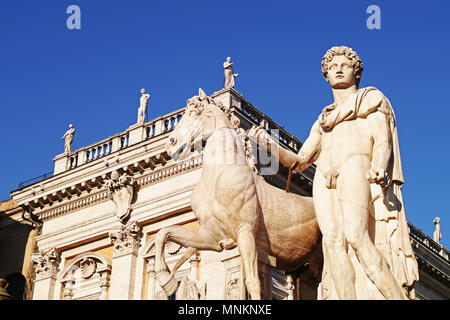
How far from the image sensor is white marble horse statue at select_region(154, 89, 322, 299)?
28.1 ft

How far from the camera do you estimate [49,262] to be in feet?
90.4

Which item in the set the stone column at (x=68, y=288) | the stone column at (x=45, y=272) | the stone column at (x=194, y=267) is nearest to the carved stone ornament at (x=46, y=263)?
the stone column at (x=45, y=272)

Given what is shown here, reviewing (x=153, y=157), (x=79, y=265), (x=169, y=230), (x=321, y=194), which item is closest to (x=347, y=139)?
(x=321, y=194)

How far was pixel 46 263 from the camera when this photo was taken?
27625 millimetres

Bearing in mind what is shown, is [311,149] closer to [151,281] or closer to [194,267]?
[194,267]

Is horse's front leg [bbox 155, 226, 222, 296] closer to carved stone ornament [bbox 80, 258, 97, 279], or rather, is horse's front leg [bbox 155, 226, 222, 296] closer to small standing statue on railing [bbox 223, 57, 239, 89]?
small standing statue on railing [bbox 223, 57, 239, 89]

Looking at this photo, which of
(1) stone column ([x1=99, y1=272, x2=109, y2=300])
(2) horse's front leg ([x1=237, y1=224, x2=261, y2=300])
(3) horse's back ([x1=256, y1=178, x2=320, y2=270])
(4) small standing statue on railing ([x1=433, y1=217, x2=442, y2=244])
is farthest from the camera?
(4) small standing statue on railing ([x1=433, y1=217, x2=442, y2=244])

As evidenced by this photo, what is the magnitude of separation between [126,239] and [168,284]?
56.2ft

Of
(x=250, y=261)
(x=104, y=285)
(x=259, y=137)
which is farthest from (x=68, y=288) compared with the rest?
(x=250, y=261)

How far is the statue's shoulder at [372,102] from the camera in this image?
839 centimetres

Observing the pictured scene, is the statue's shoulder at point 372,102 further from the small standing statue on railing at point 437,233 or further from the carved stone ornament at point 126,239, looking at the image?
the small standing statue on railing at point 437,233

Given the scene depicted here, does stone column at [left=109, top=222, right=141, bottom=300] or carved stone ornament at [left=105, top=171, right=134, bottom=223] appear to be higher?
carved stone ornament at [left=105, top=171, right=134, bottom=223]

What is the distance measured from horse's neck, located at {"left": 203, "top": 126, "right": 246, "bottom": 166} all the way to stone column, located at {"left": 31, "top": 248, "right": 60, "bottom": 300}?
19.2 metres

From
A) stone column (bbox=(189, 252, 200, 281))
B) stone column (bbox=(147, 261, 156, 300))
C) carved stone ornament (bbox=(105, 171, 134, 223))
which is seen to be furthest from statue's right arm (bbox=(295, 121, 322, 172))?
carved stone ornament (bbox=(105, 171, 134, 223))
